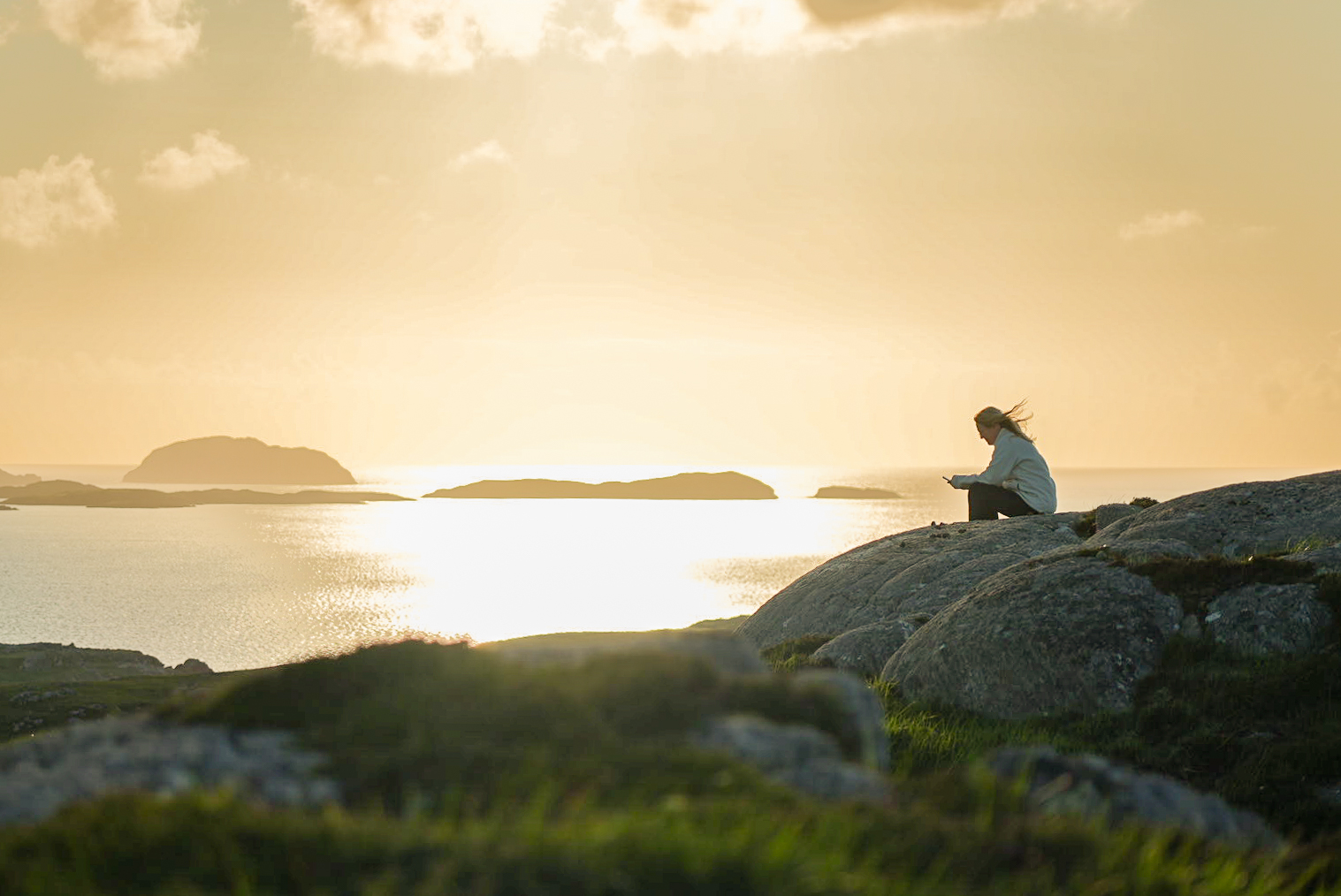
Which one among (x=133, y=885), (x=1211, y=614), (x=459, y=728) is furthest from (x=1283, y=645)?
(x=133, y=885)

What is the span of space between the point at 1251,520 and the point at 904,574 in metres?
6.51

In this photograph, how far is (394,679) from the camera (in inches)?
269

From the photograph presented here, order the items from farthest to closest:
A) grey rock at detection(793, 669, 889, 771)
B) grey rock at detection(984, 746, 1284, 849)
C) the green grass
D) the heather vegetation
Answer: the green grass → grey rock at detection(793, 669, 889, 771) → grey rock at detection(984, 746, 1284, 849) → the heather vegetation

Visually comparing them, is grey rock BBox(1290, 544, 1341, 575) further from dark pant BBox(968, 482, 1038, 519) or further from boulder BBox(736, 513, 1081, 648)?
dark pant BBox(968, 482, 1038, 519)

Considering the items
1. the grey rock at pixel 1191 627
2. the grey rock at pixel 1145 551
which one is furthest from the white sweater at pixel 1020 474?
the grey rock at pixel 1191 627

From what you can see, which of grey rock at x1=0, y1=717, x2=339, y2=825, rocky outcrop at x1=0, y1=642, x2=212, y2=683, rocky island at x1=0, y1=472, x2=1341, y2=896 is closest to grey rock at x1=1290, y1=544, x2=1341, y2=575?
rocky island at x1=0, y1=472, x2=1341, y2=896

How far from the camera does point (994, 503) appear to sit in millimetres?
24312

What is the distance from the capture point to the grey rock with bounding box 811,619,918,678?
52.3 feet

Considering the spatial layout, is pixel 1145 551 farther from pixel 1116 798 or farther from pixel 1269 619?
pixel 1116 798

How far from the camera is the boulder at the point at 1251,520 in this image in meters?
16.5

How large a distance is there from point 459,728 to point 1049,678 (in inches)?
366

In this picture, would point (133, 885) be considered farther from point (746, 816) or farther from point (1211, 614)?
point (1211, 614)

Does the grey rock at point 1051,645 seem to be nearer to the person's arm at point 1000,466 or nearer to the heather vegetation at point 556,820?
the heather vegetation at point 556,820

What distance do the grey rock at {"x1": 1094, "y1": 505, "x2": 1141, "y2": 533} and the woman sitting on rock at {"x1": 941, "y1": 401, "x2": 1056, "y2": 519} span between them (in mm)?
1539
